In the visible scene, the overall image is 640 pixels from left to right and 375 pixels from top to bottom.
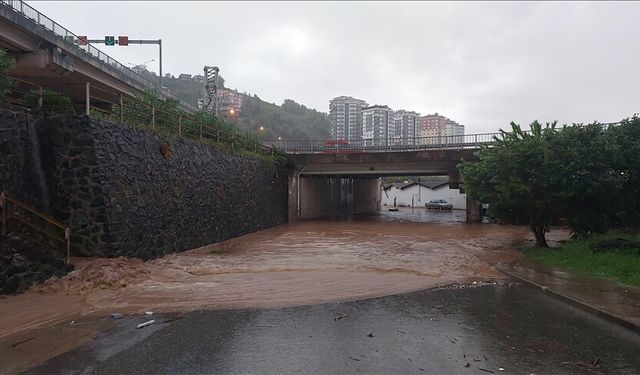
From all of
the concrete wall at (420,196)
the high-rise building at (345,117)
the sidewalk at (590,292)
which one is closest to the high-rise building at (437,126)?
the high-rise building at (345,117)

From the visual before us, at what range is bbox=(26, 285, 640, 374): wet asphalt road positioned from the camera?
5.52 meters

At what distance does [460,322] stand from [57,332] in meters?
6.74

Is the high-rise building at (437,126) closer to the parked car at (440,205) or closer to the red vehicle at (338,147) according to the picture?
the parked car at (440,205)

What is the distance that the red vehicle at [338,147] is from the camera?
38.6 m

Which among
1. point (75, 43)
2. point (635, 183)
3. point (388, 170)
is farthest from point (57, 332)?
point (388, 170)

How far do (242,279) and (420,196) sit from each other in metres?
65.6

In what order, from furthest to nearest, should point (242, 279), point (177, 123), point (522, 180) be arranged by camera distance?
point (177, 123)
point (522, 180)
point (242, 279)

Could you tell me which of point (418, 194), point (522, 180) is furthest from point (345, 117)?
point (522, 180)

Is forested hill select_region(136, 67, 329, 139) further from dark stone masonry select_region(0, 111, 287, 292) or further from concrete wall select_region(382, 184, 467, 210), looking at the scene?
dark stone masonry select_region(0, 111, 287, 292)

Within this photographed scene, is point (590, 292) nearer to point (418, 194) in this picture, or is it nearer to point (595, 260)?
point (595, 260)

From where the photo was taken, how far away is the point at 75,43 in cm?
2989

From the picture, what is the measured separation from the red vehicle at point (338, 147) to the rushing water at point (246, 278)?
19.5 metres

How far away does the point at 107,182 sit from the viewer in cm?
1307

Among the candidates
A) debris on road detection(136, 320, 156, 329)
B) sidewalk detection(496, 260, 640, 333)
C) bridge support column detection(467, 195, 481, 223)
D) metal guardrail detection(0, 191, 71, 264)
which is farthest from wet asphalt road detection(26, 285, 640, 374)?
bridge support column detection(467, 195, 481, 223)
